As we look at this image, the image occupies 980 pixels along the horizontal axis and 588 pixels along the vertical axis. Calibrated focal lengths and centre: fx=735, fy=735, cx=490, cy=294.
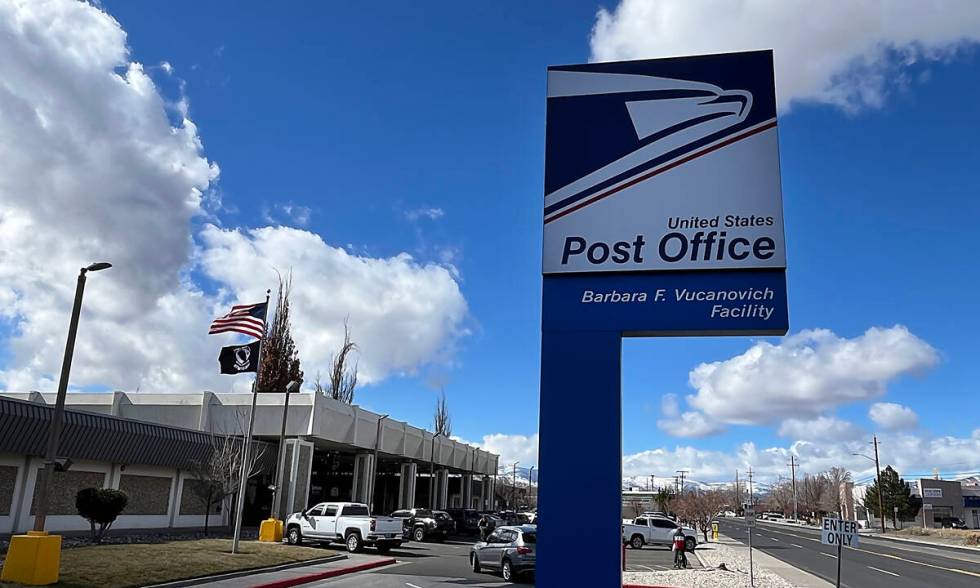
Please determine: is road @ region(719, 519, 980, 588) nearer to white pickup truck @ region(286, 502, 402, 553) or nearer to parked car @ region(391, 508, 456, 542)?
white pickup truck @ region(286, 502, 402, 553)

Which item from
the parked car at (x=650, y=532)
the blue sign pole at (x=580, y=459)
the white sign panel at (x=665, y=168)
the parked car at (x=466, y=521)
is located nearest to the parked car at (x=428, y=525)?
the parked car at (x=466, y=521)

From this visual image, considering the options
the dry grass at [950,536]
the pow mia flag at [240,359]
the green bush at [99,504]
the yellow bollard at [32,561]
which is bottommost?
the dry grass at [950,536]

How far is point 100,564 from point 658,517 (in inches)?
1241

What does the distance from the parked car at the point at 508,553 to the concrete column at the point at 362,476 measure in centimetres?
2229

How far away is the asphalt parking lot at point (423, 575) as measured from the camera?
19.8 metres

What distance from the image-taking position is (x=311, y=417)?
1474 inches

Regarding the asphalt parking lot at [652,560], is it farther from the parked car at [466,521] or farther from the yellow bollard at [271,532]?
the yellow bollard at [271,532]

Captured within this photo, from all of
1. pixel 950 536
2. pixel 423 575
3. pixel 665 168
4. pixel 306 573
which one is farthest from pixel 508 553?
pixel 950 536

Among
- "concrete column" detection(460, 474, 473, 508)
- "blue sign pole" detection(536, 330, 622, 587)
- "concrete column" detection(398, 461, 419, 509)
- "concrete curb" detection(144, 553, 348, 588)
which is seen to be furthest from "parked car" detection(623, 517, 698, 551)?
"blue sign pole" detection(536, 330, 622, 587)

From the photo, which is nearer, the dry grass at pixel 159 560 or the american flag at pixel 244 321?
the dry grass at pixel 159 560

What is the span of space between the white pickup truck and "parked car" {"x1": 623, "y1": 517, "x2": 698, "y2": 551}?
53.6 feet

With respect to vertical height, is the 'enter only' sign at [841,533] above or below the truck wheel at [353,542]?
above

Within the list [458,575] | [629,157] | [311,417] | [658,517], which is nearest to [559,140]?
[629,157]

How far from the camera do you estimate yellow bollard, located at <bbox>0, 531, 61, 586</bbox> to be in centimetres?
1447
